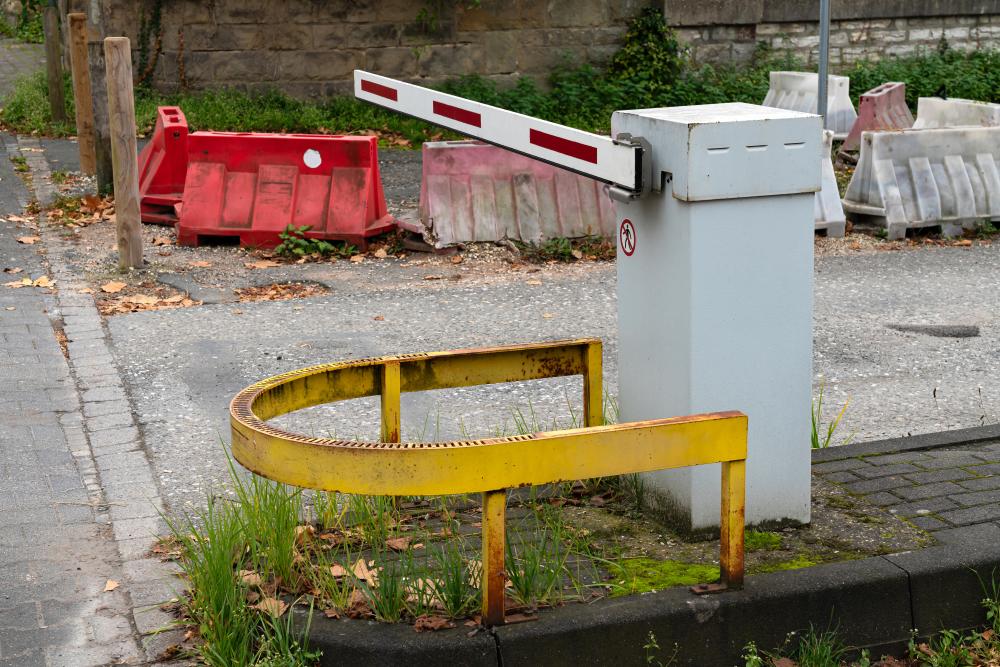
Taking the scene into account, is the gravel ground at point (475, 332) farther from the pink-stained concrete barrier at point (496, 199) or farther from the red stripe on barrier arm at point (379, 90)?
the red stripe on barrier arm at point (379, 90)

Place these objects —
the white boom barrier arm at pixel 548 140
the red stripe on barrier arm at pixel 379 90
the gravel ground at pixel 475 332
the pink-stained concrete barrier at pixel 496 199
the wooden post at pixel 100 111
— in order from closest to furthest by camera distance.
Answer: the white boom barrier arm at pixel 548 140 < the red stripe on barrier arm at pixel 379 90 < the gravel ground at pixel 475 332 < the pink-stained concrete barrier at pixel 496 199 < the wooden post at pixel 100 111

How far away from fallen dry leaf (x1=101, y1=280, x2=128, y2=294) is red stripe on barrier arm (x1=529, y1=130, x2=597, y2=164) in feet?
16.9

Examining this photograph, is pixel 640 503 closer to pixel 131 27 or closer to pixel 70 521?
pixel 70 521

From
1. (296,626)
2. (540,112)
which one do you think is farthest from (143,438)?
(540,112)

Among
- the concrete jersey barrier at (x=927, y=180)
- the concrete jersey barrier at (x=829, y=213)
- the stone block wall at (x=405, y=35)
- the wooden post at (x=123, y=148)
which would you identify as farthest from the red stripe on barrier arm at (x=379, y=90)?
the stone block wall at (x=405, y=35)

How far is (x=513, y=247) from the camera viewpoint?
32.2ft

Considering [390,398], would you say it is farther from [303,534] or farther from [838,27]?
[838,27]

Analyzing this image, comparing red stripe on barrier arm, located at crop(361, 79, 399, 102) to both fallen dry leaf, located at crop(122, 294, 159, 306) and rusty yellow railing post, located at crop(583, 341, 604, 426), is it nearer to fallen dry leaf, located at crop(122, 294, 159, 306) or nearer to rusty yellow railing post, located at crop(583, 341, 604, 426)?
rusty yellow railing post, located at crop(583, 341, 604, 426)

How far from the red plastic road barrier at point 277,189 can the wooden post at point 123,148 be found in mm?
853

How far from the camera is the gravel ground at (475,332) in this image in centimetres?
621

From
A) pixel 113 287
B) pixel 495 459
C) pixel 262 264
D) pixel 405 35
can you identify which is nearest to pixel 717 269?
Answer: pixel 495 459

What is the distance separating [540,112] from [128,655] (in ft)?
41.8

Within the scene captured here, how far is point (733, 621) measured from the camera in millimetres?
3705

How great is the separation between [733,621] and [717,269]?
1048 mm
